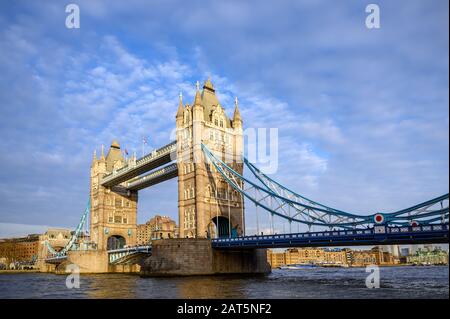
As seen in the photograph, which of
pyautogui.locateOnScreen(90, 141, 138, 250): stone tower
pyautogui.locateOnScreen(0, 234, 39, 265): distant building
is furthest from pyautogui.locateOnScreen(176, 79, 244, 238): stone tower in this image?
pyautogui.locateOnScreen(0, 234, 39, 265): distant building

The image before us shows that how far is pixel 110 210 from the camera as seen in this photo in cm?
8862

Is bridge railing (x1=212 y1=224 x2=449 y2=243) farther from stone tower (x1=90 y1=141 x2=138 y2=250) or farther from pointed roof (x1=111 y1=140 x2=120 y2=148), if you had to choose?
pointed roof (x1=111 y1=140 x2=120 y2=148)

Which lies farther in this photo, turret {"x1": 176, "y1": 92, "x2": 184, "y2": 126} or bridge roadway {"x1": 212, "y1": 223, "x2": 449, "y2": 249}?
turret {"x1": 176, "y1": 92, "x2": 184, "y2": 126}

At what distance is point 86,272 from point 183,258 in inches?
1266

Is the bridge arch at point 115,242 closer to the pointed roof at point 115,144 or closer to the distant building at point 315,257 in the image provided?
the pointed roof at point 115,144

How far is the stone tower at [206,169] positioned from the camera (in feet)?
201

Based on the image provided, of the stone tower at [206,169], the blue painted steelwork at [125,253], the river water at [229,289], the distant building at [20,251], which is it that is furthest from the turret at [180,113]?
the distant building at [20,251]

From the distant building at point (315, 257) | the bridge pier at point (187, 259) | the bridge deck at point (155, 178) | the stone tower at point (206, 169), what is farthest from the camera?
the distant building at point (315, 257)

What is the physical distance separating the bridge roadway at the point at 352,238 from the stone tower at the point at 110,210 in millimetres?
39858

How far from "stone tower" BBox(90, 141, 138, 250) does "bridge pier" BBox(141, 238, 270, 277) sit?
1425 inches

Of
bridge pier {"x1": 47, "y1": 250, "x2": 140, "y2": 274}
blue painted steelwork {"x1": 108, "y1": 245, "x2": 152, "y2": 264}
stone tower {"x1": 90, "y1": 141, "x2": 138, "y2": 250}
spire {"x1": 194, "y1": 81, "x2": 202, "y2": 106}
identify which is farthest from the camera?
stone tower {"x1": 90, "y1": 141, "x2": 138, "y2": 250}

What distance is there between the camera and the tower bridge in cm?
4241

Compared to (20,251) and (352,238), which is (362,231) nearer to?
(352,238)
